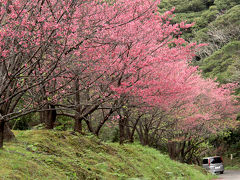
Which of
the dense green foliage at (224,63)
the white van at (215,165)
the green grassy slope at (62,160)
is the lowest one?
the white van at (215,165)

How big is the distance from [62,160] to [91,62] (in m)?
2.61

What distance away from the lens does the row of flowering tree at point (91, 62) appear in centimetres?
588

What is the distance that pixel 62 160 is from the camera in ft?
25.4

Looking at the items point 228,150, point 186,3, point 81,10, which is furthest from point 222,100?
point 186,3

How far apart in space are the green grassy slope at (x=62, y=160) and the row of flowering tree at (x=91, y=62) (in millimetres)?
732

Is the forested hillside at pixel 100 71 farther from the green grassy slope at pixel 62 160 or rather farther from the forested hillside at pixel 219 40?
the forested hillside at pixel 219 40

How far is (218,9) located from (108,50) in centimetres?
5266

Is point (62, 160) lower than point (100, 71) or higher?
lower

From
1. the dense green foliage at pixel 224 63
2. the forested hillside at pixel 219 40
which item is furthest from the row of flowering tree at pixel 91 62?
the forested hillside at pixel 219 40

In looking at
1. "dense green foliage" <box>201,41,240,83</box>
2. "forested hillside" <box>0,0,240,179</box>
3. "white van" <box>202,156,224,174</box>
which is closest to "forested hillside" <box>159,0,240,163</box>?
"dense green foliage" <box>201,41,240,83</box>

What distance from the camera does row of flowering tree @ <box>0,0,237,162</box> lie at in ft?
19.3

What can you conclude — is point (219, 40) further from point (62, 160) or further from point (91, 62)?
point (62, 160)

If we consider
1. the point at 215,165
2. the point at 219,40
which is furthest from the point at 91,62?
the point at 219,40

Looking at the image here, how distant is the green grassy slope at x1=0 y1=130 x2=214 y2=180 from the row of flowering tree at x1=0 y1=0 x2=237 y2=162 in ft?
2.40
